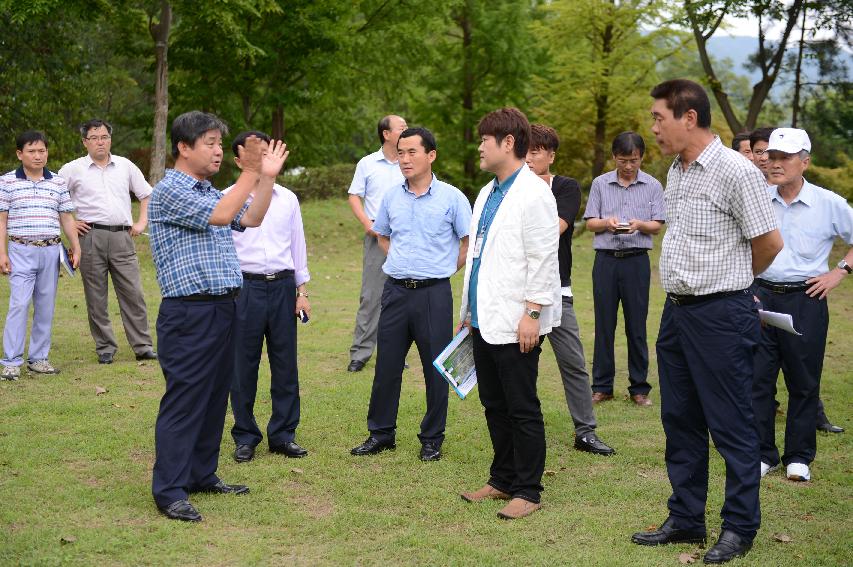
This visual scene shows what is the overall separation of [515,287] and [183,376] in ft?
6.58

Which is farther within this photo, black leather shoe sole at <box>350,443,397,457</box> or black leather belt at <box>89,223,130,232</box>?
black leather belt at <box>89,223,130,232</box>

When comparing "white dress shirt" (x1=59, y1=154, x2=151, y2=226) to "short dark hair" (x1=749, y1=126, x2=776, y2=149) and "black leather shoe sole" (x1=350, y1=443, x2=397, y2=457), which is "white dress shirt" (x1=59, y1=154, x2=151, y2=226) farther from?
"short dark hair" (x1=749, y1=126, x2=776, y2=149)

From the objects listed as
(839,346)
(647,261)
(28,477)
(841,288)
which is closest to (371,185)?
(647,261)

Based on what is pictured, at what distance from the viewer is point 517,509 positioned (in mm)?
5695

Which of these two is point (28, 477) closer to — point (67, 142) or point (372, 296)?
point (372, 296)

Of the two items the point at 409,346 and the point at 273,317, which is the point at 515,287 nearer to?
the point at 409,346

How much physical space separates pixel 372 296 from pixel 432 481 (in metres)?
3.77

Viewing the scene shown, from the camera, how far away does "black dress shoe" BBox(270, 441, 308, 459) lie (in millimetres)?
6855

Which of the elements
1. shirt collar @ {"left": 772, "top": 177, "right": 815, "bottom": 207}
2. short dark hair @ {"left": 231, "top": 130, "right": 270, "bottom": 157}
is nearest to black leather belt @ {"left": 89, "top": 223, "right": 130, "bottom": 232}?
short dark hair @ {"left": 231, "top": 130, "right": 270, "bottom": 157}

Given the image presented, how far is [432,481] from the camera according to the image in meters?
6.36

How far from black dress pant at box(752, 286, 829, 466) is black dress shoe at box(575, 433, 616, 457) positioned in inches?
42.7

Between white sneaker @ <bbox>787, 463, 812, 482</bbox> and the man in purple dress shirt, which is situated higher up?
the man in purple dress shirt

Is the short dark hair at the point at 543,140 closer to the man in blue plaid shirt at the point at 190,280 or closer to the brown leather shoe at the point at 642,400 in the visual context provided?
the man in blue plaid shirt at the point at 190,280

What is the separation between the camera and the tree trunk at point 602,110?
2455 cm
